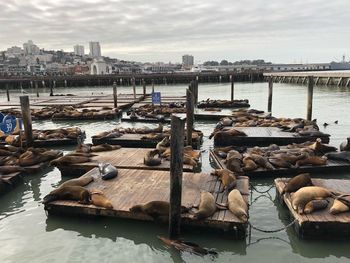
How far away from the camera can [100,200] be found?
21.3 ft

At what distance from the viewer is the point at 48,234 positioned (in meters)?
6.34

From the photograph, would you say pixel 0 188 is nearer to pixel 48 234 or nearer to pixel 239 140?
pixel 48 234

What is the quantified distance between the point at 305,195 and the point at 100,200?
12.0 ft

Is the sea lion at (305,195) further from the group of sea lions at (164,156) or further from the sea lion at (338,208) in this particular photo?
the group of sea lions at (164,156)

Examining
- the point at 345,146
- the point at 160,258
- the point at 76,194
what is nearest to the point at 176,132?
the point at 160,258

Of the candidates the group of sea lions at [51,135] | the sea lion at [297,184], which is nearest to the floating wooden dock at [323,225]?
the sea lion at [297,184]

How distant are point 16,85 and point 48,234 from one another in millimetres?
62191

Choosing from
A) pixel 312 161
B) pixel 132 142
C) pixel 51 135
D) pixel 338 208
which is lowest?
pixel 132 142

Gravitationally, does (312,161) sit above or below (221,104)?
above

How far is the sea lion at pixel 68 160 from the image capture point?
9.12 m

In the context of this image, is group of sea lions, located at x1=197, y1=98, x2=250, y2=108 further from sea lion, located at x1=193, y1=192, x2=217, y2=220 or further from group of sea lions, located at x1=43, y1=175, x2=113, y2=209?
sea lion, located at x1=193, y1=192, x2=217, y2=220

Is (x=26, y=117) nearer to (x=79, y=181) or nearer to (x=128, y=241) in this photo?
(x=79, y=181)

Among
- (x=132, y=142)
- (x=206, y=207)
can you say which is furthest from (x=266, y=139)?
(x=206, y=207)

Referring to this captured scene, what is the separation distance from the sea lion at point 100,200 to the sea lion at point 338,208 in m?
3.78
